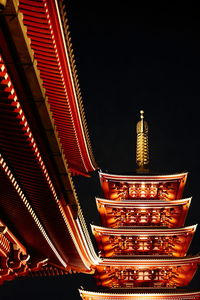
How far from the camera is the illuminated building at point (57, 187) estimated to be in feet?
18.8

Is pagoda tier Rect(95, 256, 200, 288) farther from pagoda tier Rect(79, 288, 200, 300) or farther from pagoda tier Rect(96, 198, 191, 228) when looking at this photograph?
pagoda tier Rect(96, 198, 191, 228)

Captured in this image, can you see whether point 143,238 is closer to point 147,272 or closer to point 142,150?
point 147,272

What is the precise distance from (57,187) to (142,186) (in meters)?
12.5

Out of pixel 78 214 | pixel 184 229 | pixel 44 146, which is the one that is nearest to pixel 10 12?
pixel 44 146

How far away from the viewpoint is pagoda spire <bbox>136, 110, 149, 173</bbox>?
22034mm

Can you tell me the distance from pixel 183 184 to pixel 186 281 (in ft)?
16.9

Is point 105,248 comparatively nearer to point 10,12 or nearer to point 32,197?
point 32,197

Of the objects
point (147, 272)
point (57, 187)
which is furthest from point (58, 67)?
point (147, 272)

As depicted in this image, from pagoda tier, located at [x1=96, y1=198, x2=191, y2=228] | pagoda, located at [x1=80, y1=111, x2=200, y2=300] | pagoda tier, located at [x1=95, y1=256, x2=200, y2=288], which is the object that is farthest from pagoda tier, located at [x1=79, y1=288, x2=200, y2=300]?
pagoda tier, located at [x1=96, y1=198, x2=191, y2=228]

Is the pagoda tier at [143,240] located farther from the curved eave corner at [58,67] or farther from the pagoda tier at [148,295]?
the curved eave corner at [58,67]

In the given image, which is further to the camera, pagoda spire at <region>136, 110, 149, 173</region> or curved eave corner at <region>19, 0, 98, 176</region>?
pagoda spire at <region>136, 110, 149, 173</region>

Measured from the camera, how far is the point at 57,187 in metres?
8.93

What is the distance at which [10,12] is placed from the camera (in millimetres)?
4004

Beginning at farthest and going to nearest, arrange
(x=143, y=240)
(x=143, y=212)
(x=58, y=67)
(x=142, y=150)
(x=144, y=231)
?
(x=142, y=150) < (x=143, y=212) < (x=143, y=240) < (x=144, y=231) < (x=58, y=67)
